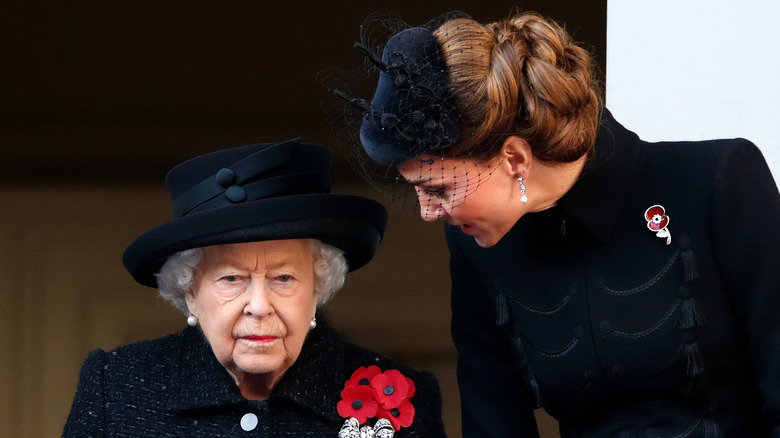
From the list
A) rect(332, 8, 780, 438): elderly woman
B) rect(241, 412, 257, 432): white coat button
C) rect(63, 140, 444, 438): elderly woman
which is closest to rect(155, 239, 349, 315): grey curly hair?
rect(63, 140, 444, 438): elderly woman

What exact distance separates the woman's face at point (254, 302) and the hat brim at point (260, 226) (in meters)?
0.10

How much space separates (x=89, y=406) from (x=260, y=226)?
709 mm

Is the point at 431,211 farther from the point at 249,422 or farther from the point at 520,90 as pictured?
the point at 249,422

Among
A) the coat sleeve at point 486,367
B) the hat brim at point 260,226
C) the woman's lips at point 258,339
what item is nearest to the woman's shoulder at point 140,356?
the hat brim at point 260,226

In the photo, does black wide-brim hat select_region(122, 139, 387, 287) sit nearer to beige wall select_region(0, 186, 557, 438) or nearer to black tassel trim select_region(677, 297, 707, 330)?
black tassel trim select_region(677, 297, 707, 330)

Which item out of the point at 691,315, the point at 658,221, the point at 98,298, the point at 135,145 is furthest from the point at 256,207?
the point at 98,298

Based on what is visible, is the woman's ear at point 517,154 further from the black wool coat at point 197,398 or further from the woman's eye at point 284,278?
the black wool coat at point 197,398

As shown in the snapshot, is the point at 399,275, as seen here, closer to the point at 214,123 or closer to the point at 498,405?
the point at 214,123

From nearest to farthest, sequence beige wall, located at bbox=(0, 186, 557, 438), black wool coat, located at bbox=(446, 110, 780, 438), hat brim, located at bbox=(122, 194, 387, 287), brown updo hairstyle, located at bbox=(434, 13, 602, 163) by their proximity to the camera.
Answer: brown updo hairstyle, located at bbox=(434, 13, 602, 163), black wool coat, located at bbox=(446, 110, 780, 438), hat brim, located at bbox=(122, 194, 387, 287), beige wall, located at bbox=(0, 186, 557, 438)

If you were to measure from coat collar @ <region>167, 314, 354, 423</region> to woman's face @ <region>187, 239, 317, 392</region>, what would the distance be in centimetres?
13

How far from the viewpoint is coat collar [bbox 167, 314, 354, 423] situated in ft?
10.4

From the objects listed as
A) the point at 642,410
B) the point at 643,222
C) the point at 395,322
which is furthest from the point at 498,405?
the point at 395,322

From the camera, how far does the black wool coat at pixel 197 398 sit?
3.15 meters

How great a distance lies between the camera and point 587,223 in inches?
104
